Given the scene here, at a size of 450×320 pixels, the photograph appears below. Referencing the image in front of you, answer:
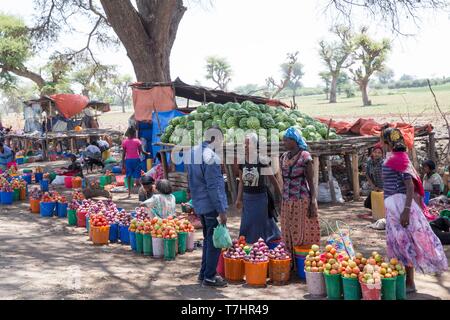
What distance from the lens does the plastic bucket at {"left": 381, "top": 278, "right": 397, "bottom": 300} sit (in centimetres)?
498

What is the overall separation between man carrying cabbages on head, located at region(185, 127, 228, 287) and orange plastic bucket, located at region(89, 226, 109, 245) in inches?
107

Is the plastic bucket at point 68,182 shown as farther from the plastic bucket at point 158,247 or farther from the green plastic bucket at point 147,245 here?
the plastic bucket at point 158,247

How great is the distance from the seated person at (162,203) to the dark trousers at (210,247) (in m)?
2.03

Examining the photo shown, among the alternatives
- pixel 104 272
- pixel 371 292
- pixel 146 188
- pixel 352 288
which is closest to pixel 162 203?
pixel 146 188

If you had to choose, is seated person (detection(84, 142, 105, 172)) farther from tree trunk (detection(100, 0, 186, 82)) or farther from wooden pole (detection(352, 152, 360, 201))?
wooden pole (detection(352, 152, 360, 201))

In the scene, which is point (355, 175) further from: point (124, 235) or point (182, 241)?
point (124, 235)

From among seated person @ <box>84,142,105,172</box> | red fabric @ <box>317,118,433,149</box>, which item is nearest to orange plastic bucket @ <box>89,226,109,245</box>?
red fabric @ <box>317,118,433,149</box>

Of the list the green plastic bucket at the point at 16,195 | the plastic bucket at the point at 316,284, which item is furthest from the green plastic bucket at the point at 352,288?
the green plastic bucket at the point at 16,195

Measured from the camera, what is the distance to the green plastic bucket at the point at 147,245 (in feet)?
24.3

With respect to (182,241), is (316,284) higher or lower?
lower

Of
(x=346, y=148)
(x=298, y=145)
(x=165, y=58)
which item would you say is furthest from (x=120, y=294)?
(x=165, y=58)

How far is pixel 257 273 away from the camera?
5902 millimetres

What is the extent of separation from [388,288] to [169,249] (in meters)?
3.10
